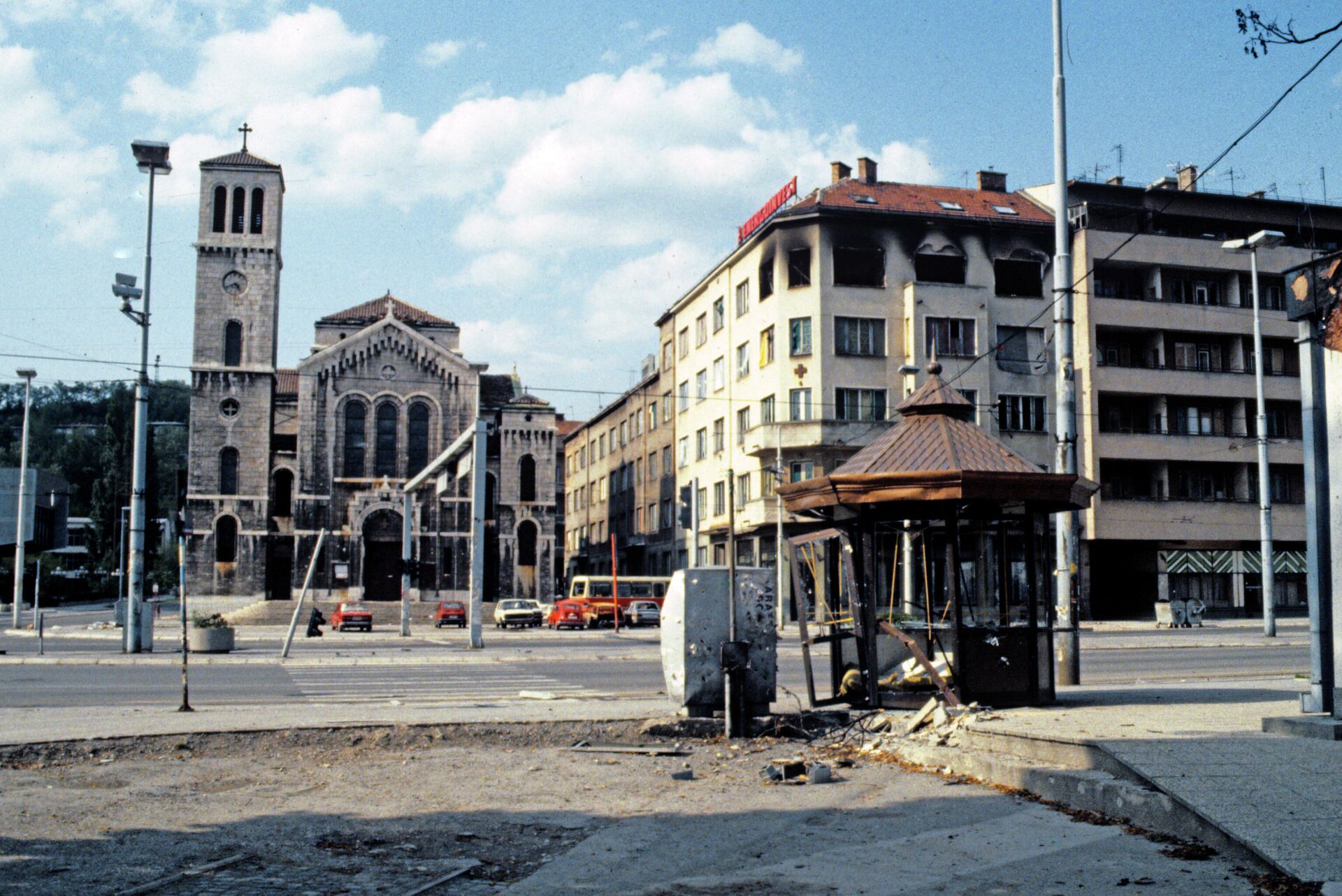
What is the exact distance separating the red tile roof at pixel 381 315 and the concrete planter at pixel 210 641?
170 ft

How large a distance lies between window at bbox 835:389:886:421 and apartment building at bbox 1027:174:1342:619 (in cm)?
882

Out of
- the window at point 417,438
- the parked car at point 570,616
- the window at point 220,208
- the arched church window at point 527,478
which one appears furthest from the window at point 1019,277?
the window at point 220,208

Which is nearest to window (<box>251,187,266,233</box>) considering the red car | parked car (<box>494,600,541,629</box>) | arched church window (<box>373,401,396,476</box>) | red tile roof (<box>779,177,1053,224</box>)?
arched church window (<box>373,401,396,476</box>)

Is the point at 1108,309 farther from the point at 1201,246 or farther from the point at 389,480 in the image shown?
the point at 389,480

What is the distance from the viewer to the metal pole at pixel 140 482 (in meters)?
27.2

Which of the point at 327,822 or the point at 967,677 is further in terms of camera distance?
the point at 967,677

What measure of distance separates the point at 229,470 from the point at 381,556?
984cm

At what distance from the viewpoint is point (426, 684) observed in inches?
771

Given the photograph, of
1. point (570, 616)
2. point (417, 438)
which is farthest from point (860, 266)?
point (417, 438)

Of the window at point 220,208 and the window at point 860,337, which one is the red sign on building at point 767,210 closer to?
the window at point 860,337

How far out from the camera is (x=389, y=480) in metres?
68.8

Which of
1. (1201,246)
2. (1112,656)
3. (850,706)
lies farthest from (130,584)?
(1201,246)

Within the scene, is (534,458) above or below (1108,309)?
below

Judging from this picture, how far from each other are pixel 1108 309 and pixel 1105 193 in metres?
6.00
